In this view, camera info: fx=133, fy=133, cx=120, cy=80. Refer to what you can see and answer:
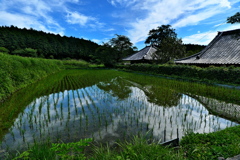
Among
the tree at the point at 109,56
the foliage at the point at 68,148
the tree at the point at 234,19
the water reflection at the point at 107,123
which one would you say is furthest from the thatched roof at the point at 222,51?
the tree at the point at 109,56

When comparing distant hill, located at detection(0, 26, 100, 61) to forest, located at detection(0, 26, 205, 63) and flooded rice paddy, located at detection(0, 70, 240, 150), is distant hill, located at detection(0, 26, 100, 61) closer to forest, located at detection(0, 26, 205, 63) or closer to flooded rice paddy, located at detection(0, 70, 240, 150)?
forest, located at detection(0, 26, 205, 63)

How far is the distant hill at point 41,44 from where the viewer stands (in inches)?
1678

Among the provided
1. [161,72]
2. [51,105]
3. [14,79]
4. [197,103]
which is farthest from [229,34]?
→ [14,79]

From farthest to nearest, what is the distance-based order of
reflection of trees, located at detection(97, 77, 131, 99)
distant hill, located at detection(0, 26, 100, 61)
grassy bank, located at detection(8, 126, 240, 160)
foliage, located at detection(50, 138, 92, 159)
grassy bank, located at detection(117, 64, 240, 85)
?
distant hill, located at detection(0, 26, 100, 61)
grassy bank, located at detection(117, 64, 240, 85)
reflection of trees, located at detection(97, 77, 131, 99)
grassy bank, located at detection(8, 126, 240, 160)
foliage, located at detection(50, 138, 92, 159)

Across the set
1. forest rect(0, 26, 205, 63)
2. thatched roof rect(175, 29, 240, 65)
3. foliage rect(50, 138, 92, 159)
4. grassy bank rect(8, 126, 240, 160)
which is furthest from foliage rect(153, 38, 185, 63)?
foliage rect(50, 138, 92, 159)

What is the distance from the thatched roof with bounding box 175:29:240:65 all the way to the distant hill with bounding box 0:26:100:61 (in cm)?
4046

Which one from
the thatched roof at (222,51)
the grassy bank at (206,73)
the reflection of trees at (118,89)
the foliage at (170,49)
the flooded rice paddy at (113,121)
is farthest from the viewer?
the foliage at (170,49)

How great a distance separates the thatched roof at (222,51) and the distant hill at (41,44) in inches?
1593

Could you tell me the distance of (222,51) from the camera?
640 inches

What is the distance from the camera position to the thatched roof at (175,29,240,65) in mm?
14298

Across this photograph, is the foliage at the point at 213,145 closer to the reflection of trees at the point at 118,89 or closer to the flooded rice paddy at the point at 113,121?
the flooded rice paddy at the point at 113,121

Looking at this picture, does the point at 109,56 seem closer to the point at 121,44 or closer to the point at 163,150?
the point at 121,44

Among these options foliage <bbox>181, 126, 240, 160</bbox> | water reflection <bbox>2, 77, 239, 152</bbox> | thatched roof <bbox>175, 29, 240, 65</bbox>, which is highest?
thatched roof <bbox>175, 29, 240, 65</bbox>

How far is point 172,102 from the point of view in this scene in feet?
21.4
